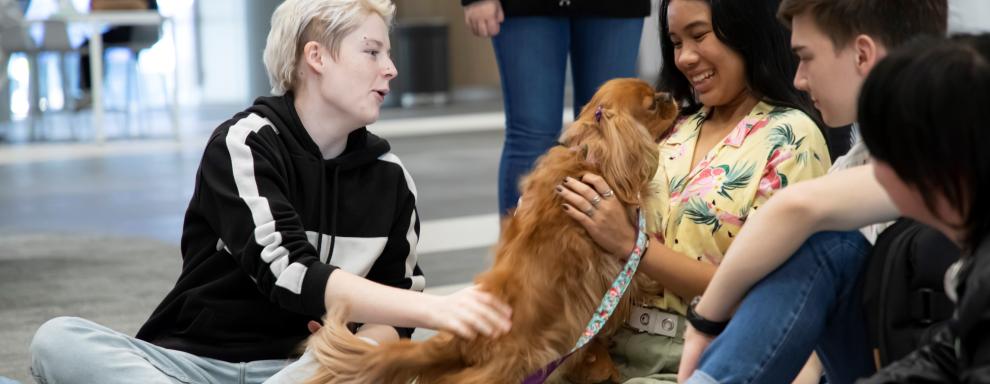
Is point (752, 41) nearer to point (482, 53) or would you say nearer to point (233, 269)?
point (233, 269)

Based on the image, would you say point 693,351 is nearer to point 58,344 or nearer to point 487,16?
point 58,344

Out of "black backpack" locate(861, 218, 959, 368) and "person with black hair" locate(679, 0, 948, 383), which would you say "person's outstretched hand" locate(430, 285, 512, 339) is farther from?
"black backpack" locate(861, 218, 959, 368)

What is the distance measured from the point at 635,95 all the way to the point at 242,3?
1266 cm

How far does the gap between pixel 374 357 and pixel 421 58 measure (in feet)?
39.0

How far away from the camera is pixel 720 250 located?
2.35 m

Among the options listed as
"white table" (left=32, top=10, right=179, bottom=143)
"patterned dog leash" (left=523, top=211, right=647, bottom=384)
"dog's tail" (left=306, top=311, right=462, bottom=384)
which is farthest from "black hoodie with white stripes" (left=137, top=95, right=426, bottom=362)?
"white table" (left=32, top=10, right=179, bottom=143)

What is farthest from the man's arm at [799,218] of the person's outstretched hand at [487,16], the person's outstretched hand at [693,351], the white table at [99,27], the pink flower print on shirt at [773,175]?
the white table at [99,27]

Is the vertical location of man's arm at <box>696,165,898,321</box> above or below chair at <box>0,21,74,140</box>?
above

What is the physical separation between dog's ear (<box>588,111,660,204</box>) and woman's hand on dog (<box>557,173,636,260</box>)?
3cm

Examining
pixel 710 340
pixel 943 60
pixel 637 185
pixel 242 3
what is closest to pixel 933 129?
pixel 943 60

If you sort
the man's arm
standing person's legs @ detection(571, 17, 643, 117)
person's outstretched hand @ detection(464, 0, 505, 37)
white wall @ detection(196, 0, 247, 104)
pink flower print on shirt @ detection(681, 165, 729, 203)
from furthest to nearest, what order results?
1. white wall @ detection(196, 0, 247, 104)
2. standing person's legs @ detection(571, 17, 643, 117)
3. person's outstretched hand @ detection(464, 0, 505, 37)
4. pink flower print on shirt @ detection(681, 165, 729, 203)
5. the man's arm

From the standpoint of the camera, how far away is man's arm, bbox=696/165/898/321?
5.91 feet

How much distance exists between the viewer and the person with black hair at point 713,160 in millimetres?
2291

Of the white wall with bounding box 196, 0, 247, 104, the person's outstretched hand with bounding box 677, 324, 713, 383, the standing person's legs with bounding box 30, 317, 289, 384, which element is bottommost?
the white wall with bounding box 196, 0, 247, 104
